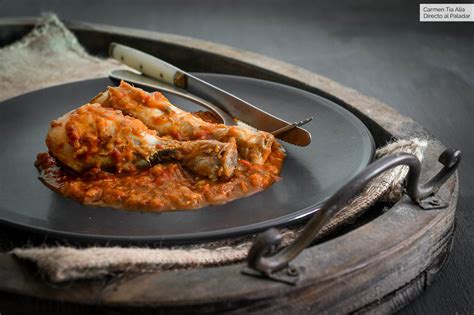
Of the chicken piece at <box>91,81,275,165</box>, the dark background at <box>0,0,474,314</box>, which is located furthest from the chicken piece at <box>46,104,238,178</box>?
the dark background at <box>0,0,474,314</box>

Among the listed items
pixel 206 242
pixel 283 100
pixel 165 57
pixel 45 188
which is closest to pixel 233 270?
pixel 206 242

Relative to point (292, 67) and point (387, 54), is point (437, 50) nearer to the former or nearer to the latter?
point (387, 54)

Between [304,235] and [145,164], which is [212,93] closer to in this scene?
[145,164]

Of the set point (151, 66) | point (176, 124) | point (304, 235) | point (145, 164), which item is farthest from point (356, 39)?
point (304, 235)

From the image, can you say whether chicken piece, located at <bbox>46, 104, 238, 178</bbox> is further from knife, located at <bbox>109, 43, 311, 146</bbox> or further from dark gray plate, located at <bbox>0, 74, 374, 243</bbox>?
knife, located at <bbox>109, 43, 311, 146</bbox>

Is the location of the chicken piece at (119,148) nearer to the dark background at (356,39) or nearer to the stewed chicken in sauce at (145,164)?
the stewed chicken in sauce at (145,164)

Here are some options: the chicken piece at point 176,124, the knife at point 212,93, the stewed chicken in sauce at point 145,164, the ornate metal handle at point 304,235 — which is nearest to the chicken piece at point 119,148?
the stewed chicken in sauce at point 145,164
